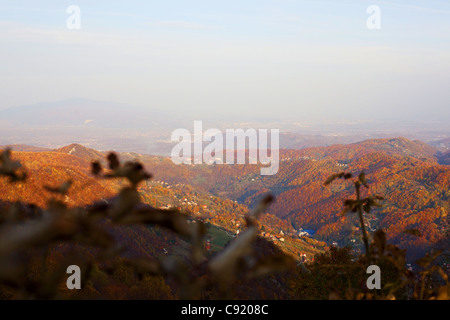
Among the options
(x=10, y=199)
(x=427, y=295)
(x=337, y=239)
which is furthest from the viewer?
(x=337, y=239)

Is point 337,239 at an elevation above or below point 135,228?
below

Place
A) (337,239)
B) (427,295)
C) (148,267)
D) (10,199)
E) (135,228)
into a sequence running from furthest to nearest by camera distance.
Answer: (337,239) < (135,228) < (10,199) < (427,295) < (148,267)

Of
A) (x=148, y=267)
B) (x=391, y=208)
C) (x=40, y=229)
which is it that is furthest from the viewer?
(x=391, y=208)

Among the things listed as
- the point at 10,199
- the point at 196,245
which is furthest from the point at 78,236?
the point at 10,199

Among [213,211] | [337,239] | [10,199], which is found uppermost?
[10,199]

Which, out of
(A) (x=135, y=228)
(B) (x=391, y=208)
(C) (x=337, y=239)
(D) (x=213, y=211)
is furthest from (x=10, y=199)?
(B) (x=391, y=208)
